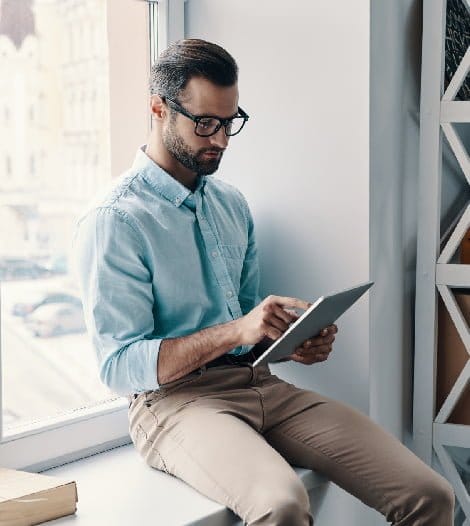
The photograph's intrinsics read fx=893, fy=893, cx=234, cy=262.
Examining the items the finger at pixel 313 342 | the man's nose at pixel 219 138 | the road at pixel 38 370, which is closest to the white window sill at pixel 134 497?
the road at pixel 38 370

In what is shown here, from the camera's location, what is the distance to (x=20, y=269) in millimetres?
1844

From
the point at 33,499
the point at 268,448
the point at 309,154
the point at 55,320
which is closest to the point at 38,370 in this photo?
the point at 55,320

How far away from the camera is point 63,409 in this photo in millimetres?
1956

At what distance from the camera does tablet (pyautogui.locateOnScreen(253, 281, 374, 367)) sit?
1553mm

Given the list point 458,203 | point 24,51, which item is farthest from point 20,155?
point 458,203

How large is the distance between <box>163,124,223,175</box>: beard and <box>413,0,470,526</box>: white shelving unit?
573 millimetres

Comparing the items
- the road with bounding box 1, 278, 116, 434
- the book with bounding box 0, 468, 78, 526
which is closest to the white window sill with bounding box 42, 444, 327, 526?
the book with bounding box 0, 468, 78, 526

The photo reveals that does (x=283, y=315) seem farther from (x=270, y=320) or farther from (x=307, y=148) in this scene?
(x=307, y=148)

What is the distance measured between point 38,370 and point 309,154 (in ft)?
2.56

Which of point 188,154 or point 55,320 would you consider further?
point 55,320

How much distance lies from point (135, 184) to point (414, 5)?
0.85 m

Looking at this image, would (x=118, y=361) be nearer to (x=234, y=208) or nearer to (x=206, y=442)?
(x=206, y=442)

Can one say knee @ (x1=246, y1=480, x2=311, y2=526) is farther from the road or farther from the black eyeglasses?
the black eyeglasses

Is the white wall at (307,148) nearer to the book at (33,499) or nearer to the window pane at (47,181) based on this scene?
the window pane at (47,181)
